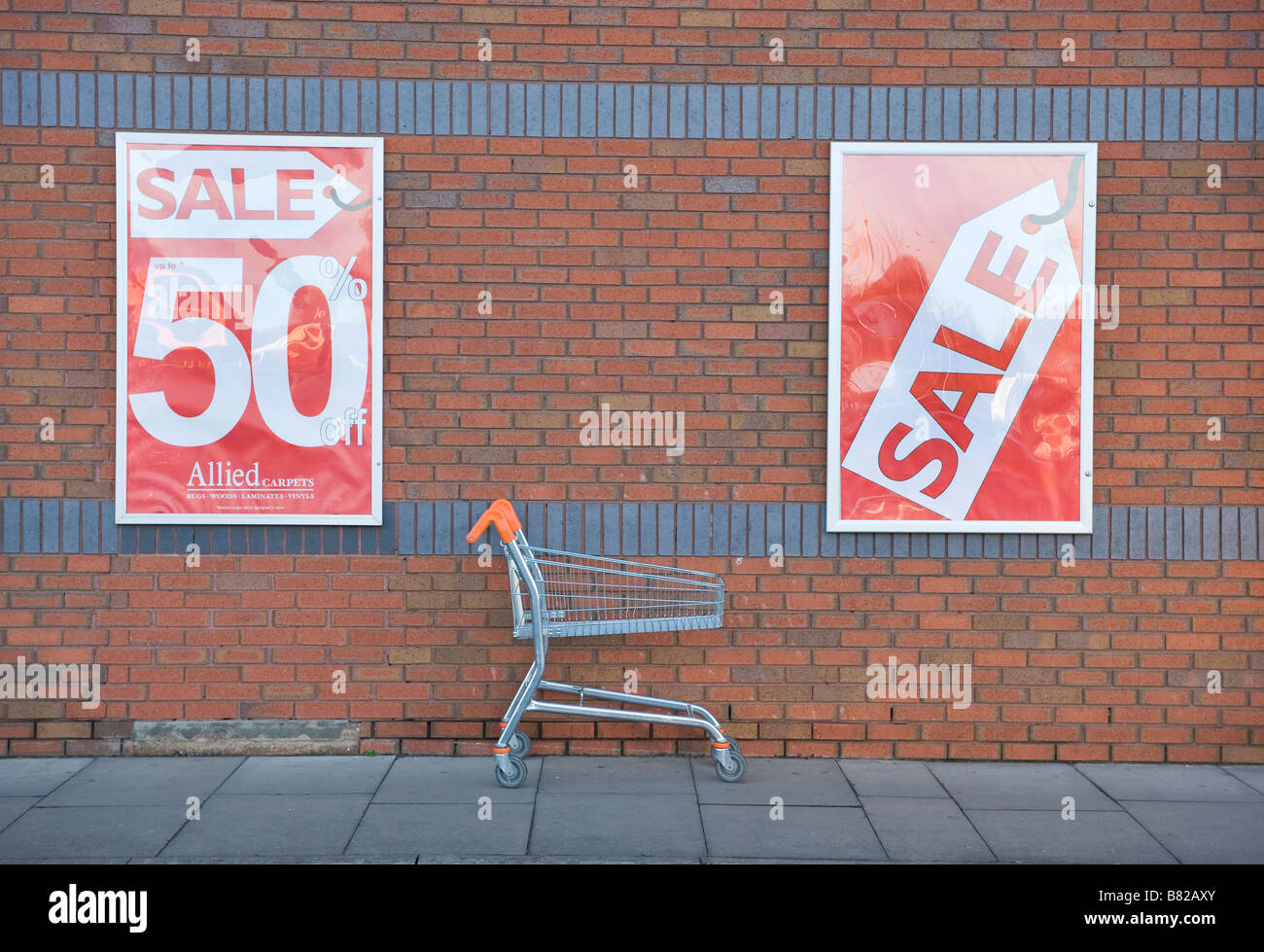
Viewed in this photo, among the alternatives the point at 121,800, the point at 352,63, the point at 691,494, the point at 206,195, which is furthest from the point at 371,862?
the point at 352,63

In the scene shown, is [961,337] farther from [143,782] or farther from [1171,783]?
[143,782]

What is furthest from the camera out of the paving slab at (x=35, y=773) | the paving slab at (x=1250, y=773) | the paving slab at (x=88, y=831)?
the paving slab at (x=1250, y=773)

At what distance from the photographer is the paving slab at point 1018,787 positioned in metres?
5.29

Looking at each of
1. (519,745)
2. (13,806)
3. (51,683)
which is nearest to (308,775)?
(519,745)

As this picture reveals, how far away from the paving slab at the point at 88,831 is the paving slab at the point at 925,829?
2.98 meters

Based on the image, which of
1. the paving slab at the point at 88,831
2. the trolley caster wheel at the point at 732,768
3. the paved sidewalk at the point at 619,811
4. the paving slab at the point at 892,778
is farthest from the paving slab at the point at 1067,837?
the paving slab at the point at 88,831

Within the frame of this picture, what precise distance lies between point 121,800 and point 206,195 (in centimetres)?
293

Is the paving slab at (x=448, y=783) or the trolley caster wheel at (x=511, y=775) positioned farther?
the trolley caster wheel at (x=511, y=775)

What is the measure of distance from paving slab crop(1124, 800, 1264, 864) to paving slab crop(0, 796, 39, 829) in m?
4.86

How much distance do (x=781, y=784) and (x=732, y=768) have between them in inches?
9.6

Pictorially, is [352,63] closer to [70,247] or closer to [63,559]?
[70,247]

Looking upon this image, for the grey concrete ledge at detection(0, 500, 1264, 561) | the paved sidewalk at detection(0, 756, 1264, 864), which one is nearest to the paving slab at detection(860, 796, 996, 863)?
the paved sidewalk at detection(0, 756, 1264, 864)

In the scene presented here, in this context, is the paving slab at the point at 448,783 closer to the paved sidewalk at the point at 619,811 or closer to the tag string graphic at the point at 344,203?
the paved sidewalk at the point at 619,811

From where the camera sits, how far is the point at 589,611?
571cm
